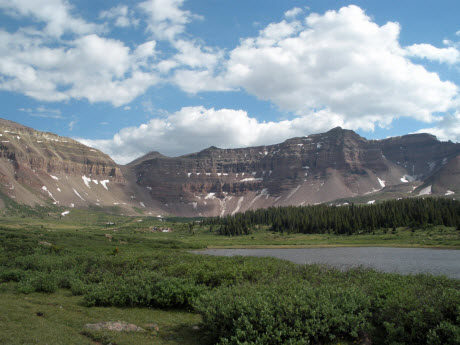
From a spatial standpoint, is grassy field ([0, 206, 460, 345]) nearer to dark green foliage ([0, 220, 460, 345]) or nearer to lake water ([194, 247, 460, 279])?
dark green foliage ([0, 220, 460, 345])

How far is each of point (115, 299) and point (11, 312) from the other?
6.05m

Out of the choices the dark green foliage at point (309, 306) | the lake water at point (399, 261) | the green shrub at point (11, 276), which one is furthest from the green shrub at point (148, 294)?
the lake water at point (399, 261)

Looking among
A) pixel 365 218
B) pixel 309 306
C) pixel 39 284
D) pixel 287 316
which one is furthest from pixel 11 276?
pixel 365 218

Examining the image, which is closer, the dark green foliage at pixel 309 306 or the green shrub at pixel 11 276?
the dark green foliage at pixel 309 306

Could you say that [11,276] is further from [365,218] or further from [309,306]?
[365,218]

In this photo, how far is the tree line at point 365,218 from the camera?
4719 inches

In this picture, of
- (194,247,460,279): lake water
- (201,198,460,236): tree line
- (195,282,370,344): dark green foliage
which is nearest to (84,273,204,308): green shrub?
(195,282,370,344): dark green foliage

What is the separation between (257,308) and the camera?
14.0 meters

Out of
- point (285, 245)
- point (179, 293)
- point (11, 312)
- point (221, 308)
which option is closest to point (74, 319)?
point (11, 312)

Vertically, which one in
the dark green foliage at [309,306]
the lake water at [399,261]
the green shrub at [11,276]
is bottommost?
the lake water at [399,261]

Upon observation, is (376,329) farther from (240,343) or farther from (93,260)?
(93,260)

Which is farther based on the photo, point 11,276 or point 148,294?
point 11,276

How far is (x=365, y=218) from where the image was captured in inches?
5266

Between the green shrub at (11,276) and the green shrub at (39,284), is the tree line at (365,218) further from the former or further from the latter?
the green shrub at (11,276)
